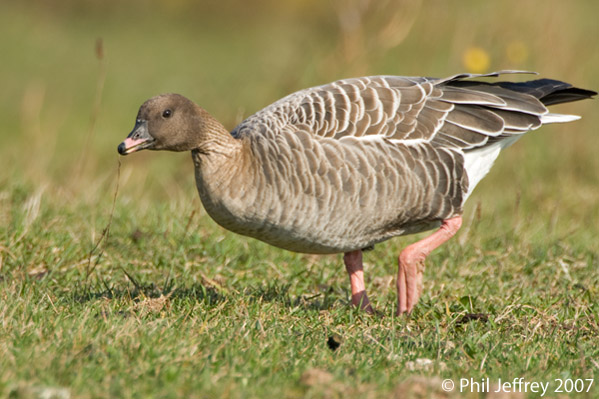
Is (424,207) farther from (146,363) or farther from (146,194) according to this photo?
(146,194)

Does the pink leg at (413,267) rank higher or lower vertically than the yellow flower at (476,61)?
lower

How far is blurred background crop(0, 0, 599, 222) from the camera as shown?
10.5m

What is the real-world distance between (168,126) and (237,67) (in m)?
15.0

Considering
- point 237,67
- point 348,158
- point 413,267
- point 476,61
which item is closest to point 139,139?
point 348,158

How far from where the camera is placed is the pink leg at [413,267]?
5.73m

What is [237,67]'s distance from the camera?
20109mm

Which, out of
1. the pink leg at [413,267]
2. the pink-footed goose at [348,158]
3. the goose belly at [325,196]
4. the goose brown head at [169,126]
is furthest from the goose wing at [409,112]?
the pink leg at [413,267]

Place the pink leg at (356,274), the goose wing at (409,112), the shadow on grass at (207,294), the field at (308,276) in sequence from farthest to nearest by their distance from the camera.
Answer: the pink leg at (356,274) → the goose wing at (409,112) → the shadow on grass at (207,294) → the field at (308,276)

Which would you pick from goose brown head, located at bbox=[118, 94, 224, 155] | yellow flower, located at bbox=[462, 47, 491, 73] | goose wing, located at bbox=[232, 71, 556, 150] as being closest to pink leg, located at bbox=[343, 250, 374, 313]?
goose wing, located at bbox=[232, 71, 556, 150]

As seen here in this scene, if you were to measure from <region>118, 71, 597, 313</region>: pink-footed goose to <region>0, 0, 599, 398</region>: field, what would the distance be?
0.51 m

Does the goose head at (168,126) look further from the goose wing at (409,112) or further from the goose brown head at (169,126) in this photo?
the goose wing at (409,112)

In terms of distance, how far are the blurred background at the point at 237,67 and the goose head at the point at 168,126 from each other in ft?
5.57

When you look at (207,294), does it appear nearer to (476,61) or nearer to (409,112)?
(409,112)

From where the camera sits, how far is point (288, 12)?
25.7 m
